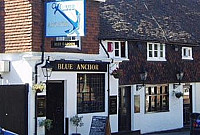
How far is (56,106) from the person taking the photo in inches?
755

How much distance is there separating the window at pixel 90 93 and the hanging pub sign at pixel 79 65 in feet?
1.17

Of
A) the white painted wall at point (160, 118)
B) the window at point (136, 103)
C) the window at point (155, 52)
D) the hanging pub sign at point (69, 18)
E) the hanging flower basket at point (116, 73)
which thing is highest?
the hanging pub sign at point (69, 18)

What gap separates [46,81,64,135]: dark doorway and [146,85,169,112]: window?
5.67 meters

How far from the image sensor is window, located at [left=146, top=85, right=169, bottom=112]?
23688 mm

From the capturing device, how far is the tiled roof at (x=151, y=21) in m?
22.1

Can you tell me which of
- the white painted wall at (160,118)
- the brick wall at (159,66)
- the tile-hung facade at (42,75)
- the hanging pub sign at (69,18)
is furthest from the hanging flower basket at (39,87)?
the white painted wall at (160,118)

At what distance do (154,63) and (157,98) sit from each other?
1.78 meters

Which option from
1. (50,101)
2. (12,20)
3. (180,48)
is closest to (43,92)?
(50,101)

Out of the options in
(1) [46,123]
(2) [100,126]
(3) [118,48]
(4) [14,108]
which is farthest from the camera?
(3) [118,48]

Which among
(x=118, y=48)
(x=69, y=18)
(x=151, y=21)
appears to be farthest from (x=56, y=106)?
(x=151, y=21)

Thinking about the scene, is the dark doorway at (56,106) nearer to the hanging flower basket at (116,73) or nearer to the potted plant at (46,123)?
the potted plant at (46,123)

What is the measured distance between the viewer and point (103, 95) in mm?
20453

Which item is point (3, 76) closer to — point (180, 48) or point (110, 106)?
point (110, 106)

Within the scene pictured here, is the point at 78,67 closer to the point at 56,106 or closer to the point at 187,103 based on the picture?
the point at 56,106
